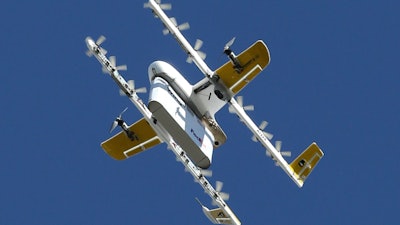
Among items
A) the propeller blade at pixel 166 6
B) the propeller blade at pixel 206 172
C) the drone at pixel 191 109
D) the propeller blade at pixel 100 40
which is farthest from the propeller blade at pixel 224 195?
the propeller blade at pixel 100 40

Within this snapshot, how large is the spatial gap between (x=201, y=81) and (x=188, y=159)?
6831mm

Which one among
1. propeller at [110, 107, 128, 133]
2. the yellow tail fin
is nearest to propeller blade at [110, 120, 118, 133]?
propeller at [110, 107, 128, 133]

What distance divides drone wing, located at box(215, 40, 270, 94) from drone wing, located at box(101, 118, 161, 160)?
8.28 metres

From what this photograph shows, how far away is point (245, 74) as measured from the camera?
303ft

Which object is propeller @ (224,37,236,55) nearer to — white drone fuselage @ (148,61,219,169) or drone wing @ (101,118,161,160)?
white drone fuselage @ (148,61,219,169)

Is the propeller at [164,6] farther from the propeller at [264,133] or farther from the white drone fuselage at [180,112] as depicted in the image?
the propeller at [264,133]

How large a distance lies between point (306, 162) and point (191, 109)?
40.2 feet

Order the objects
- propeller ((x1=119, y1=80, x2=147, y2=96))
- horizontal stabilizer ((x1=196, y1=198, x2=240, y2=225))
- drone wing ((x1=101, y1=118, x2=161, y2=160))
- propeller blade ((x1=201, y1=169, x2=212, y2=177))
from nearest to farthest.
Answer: propeller ((x1=119, y1=80, x2=147, y2=96))
propeller blade ((x1=201, y1=169, x2=212, y2=177))
horizontal stabilizer ((x1=196, y1=198, x2=240, y2=225))
drone wing ((x1=101, y1=118, x2=161, y2=160))

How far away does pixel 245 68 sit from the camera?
302 ft

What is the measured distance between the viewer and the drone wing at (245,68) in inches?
3597

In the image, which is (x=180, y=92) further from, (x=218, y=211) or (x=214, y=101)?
(x=218, y=211)

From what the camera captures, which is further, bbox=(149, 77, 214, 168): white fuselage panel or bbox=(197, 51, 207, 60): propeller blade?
bbox=(197, 51, 207, 60): propeller blade

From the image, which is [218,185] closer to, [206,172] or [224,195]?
[224,195]

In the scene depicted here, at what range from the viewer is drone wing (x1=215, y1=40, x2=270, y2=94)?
91.4 m
